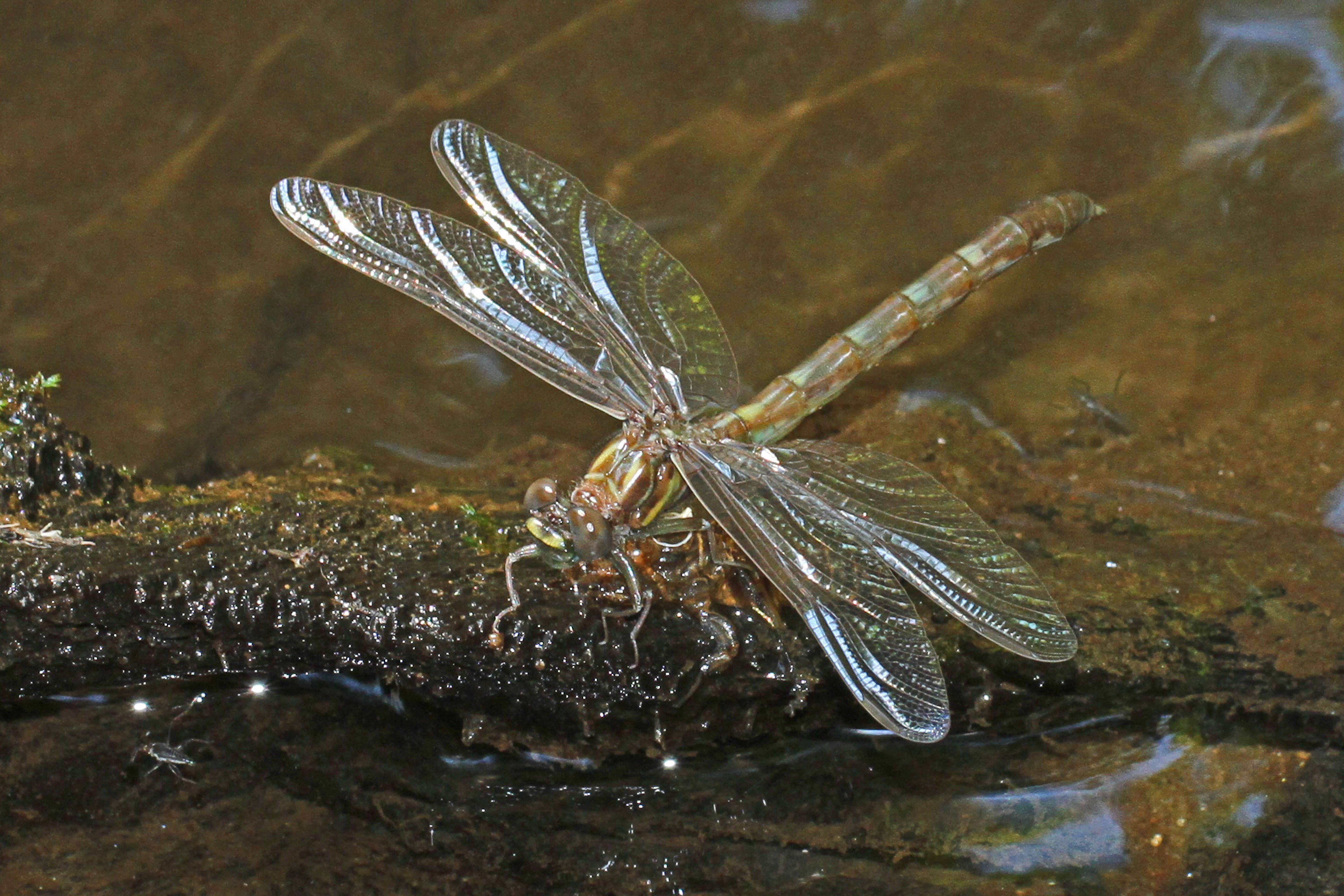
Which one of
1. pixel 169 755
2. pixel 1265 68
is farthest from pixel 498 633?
pixel 1265 68

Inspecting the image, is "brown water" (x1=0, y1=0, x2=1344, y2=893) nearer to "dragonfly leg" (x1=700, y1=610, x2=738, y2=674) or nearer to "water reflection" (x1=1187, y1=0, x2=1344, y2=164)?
"water reflection" (x1=1187, y1=0, x2=1344, y2=164)

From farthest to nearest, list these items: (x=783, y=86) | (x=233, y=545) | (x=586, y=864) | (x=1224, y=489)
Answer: (x=783, y=86), (x=1224, y=489), (x=233, y=545), (x=586, y=864)

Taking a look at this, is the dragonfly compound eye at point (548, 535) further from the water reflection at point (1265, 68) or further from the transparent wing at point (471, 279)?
the water reflection at point (1265, 68)

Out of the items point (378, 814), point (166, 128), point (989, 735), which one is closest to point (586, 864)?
point (378, 814)

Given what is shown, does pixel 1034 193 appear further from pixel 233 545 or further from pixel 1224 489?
pixel 233 545

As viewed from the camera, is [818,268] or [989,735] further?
[818,268]

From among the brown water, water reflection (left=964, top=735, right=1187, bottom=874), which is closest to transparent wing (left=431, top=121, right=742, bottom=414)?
the brown water
